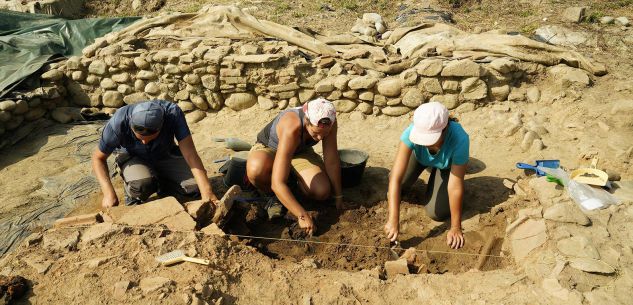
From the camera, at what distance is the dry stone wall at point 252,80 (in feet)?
16.9

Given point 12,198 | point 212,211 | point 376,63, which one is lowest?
point 12,198

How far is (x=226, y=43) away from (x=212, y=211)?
3.22m

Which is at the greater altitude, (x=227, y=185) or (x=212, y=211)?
(x=212, y=211)

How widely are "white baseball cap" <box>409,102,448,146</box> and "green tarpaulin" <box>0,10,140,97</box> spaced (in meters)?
5.44

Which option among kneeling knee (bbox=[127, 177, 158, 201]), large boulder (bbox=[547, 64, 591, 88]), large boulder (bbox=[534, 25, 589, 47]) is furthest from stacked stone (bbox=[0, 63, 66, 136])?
large boulder (bbox=[534, 25, 589, 47])

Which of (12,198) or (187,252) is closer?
(187,252)

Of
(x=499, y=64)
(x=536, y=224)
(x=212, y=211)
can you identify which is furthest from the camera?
(x=499, y=64)

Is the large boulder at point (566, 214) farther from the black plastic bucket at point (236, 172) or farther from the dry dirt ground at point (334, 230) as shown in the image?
the black plastic bucket at point (236, 172)

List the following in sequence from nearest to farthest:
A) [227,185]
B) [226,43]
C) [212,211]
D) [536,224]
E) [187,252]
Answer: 1. [187,252]
2. [536,224]
3. [212,211]
4. [227,185]
5. [226,43]

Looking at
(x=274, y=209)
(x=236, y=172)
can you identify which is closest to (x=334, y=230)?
(x=274, y=209)

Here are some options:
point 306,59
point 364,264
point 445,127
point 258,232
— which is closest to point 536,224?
point 445,127

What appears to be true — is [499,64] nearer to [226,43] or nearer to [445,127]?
[445,127]

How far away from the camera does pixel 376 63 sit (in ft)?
18.3

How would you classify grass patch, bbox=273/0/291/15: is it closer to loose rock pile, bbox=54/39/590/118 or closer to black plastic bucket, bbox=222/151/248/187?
loose rock pile, bbox=54/39/590/118
